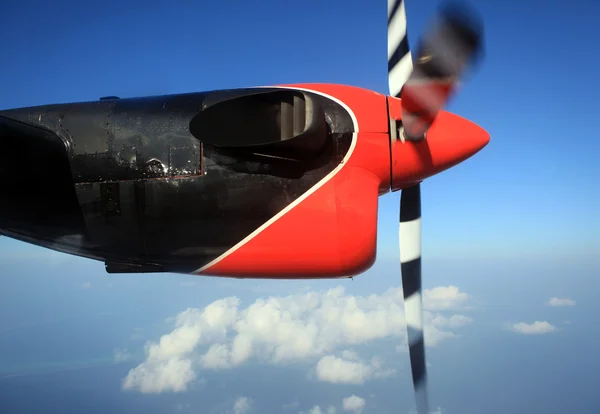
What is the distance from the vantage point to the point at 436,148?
5824mm

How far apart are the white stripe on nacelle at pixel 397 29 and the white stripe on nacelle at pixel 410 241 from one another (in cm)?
276

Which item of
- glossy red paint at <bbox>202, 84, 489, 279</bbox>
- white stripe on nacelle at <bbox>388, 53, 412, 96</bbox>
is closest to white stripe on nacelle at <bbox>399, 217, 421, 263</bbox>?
glossy red paint at <bbox>202, 84, 489, 279</bbox>

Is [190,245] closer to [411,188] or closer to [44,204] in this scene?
[44,204]

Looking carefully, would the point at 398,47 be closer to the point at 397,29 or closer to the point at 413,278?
the point at 397,29

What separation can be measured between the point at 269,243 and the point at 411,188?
2661 millimetres

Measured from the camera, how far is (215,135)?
212 inches

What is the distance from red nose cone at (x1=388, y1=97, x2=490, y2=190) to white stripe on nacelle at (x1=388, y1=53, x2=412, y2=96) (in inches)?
26.7

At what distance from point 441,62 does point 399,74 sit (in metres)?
2.61

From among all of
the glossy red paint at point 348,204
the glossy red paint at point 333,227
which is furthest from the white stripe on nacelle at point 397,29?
the glossy red paint at point 333,227

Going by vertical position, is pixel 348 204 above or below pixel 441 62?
below

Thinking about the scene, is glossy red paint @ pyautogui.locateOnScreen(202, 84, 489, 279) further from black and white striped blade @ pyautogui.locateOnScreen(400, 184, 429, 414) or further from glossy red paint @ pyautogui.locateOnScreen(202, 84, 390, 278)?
black and white striped blade @ pyautogui.locateOnScreen(400, 184, 429, 414)

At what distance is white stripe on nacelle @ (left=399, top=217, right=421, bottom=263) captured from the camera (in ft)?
21.7

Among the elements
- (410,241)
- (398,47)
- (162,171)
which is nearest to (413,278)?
(410,241)

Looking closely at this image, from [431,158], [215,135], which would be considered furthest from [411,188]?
[215,135]
